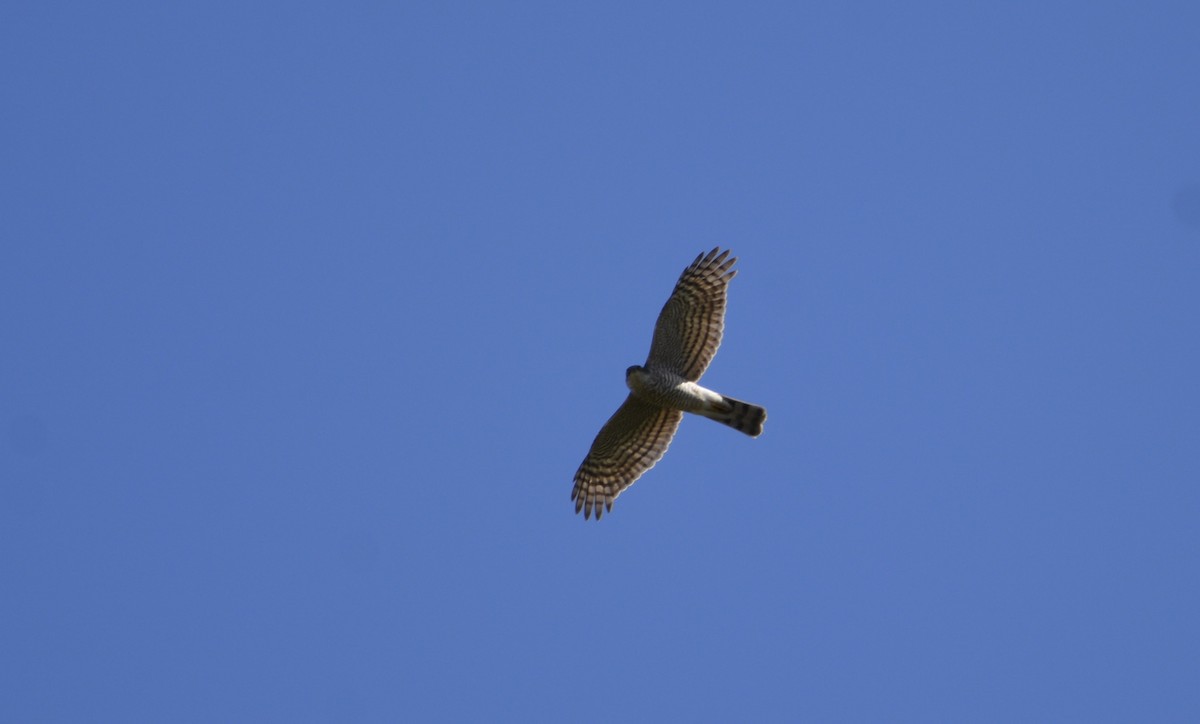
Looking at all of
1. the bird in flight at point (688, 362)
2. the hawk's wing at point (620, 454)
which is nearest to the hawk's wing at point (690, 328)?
the bird in flight at point (688, 362)

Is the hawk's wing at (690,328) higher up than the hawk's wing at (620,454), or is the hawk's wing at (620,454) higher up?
the hawk's wing at (690,328)

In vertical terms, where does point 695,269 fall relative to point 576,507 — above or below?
above

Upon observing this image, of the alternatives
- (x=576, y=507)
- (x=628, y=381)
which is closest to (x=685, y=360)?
(x=628, y=381)

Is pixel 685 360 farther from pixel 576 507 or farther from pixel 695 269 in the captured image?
pixel 576 507

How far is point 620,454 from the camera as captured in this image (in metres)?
21.2

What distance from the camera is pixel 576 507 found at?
840 inches

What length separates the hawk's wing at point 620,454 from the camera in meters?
20.9

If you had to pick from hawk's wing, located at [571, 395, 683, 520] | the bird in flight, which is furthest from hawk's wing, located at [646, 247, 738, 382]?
hawk's wing, located at [571, 395, 683, 520]

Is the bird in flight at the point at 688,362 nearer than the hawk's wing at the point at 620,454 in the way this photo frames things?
Yes

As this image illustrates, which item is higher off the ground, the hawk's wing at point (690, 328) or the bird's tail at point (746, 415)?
the hawk's wing at point (690, 328)

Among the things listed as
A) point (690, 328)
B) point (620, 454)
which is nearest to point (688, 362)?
point (690, 328)

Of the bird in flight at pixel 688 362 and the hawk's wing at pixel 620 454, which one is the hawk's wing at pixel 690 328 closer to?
the bird in flight at pixel 688 362

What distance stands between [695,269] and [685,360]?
1.14m

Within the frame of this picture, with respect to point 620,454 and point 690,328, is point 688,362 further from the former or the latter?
point 620,454
